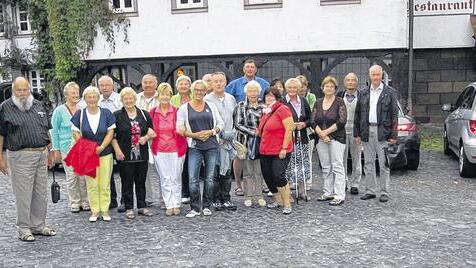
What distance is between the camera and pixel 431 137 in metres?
15.2

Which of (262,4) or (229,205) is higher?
(262,4)

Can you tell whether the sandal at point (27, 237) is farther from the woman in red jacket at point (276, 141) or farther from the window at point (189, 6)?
the window at point (189, 6)

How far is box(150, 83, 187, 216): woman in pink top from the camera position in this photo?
7402 millimetres

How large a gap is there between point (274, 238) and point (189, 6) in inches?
410

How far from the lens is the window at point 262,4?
49.0ft

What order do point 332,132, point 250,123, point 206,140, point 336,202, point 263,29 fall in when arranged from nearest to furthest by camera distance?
point 206,140 → point 250,123 → point 332,132 → point 336,202 → point 263,29

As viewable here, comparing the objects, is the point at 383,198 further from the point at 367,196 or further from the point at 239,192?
the point at 239,192

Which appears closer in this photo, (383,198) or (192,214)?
(192,214)

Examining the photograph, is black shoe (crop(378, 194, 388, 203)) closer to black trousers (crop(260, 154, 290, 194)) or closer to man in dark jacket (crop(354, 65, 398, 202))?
man in dark jacket (crop(354, 65, 398, 202))

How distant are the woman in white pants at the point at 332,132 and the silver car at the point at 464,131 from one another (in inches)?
115

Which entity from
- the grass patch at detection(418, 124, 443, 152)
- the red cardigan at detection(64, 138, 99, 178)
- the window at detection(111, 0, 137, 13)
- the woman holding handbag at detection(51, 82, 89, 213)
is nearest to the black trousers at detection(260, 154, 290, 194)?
the red cardigan at detection(64, 138, 99, 178)

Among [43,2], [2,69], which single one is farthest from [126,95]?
[2,69]

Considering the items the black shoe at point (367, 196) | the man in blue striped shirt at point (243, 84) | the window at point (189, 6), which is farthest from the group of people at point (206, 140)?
the window at point (189, 6)

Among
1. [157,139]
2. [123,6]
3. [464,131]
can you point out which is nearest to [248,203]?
[157,139]
